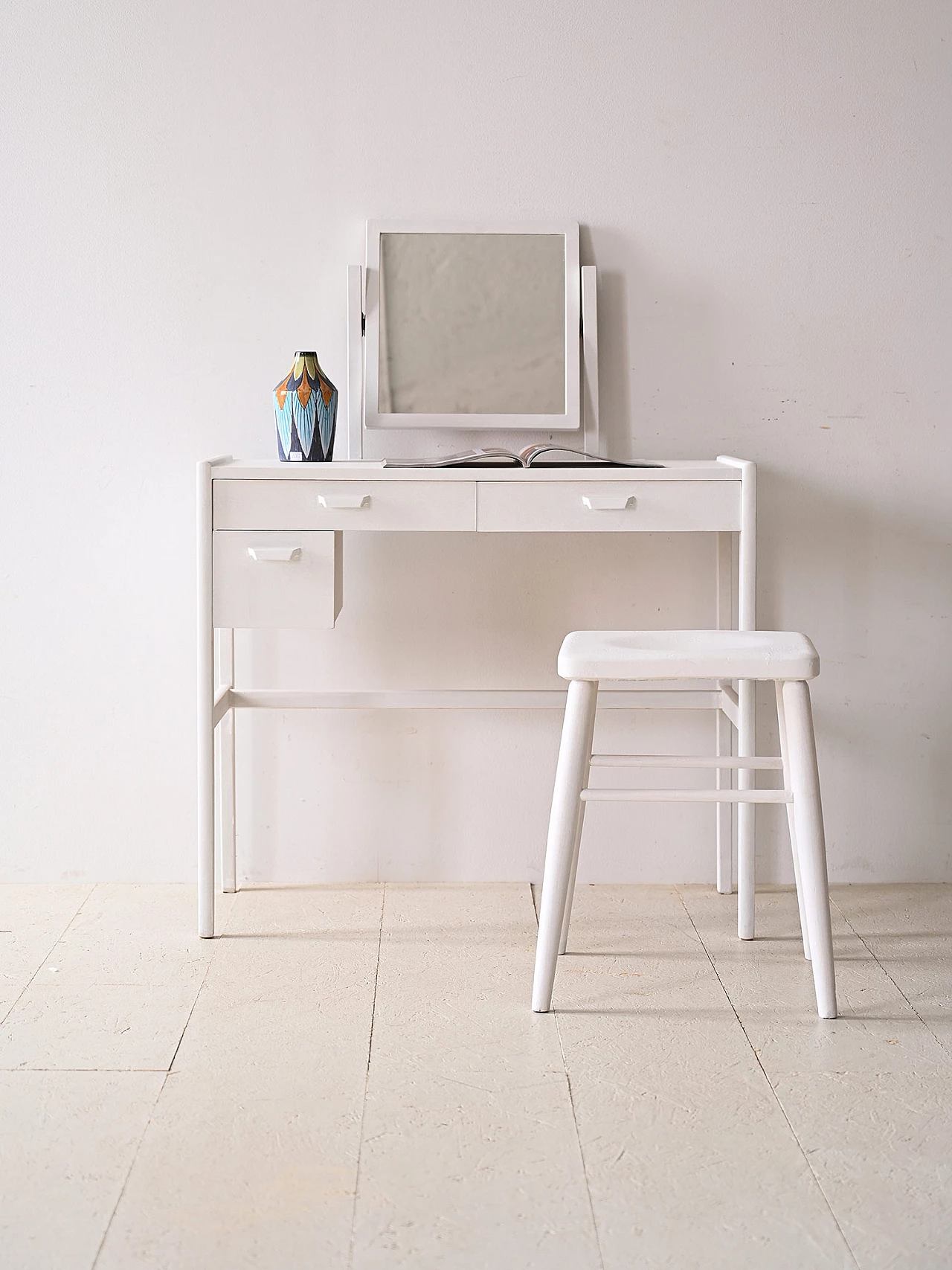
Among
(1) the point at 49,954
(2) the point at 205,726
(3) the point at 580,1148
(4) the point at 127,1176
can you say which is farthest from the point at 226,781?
(3) the point at 580,1148

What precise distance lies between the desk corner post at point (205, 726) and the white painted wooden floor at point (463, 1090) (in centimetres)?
Result: 10

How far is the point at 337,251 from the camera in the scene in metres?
2.48

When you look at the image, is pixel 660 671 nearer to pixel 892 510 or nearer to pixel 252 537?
pixel 252 537

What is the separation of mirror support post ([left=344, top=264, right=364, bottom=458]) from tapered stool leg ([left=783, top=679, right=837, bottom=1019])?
1.05 metres

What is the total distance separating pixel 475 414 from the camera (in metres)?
2.48

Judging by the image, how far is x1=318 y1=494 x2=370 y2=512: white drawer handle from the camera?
85.0 inches

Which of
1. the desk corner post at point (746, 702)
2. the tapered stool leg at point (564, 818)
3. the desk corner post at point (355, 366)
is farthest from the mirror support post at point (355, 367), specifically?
the tapered stool leg at point (564, 818)

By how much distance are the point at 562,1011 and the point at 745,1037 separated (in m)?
0.29

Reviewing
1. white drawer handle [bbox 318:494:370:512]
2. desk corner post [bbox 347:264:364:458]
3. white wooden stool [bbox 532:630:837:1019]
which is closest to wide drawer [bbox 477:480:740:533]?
white drawer handle [bbox 318:494:370:512]

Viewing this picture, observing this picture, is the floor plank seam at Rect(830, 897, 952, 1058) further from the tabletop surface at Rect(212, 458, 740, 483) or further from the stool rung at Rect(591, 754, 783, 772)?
the tabletop surface at Rect(212, 458, 740, 483)

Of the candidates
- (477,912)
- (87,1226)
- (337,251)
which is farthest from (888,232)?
(87,1226)

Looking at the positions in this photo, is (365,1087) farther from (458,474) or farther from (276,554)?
(458,474)

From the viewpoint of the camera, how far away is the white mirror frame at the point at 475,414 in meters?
2.46

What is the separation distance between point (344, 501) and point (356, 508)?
0.09ft
